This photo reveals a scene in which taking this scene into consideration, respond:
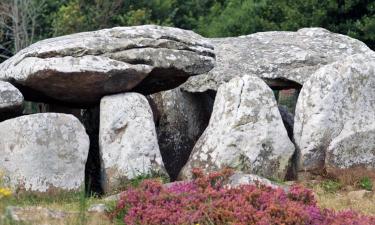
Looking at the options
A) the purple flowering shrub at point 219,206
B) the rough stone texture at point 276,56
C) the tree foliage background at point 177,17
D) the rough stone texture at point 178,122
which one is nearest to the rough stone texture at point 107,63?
the rough stone texture at point 178,122

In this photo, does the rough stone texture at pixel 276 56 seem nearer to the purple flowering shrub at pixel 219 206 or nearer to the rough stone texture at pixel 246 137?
the rough stone texture at pixel 246 137

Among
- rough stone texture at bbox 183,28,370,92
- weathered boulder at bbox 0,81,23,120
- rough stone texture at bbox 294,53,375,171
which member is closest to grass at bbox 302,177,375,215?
rough stone texture at bbox 294,53,375,171

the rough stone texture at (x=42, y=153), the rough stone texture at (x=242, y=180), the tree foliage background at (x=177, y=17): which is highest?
the tree foliage background at (x=177, y=17)

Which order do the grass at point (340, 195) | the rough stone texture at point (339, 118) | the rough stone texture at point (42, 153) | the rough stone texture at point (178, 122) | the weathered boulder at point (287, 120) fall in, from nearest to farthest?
the grass at point (340, 195)
the rough stone texture at point (42, 153)
the rough stone texture at point (339, 118)
the rough stone texture at point (178, 122)
the weathered boulder at point (287, 120)

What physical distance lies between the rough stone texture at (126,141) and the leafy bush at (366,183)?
2641mm

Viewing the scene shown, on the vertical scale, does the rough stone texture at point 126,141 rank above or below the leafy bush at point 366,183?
above

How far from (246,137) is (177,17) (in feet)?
47.6

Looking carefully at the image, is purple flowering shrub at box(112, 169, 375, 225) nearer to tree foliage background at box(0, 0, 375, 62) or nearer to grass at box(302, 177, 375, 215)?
grass at box(302, 177, 375, 215)

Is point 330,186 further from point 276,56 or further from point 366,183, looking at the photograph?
point 276,56

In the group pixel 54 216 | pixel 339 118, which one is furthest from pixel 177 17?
pixel 54 216

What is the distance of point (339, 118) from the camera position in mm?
11664

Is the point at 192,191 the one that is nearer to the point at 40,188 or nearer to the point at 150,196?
the point at 150,196

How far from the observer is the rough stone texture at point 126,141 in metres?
11.1

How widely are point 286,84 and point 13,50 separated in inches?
410
